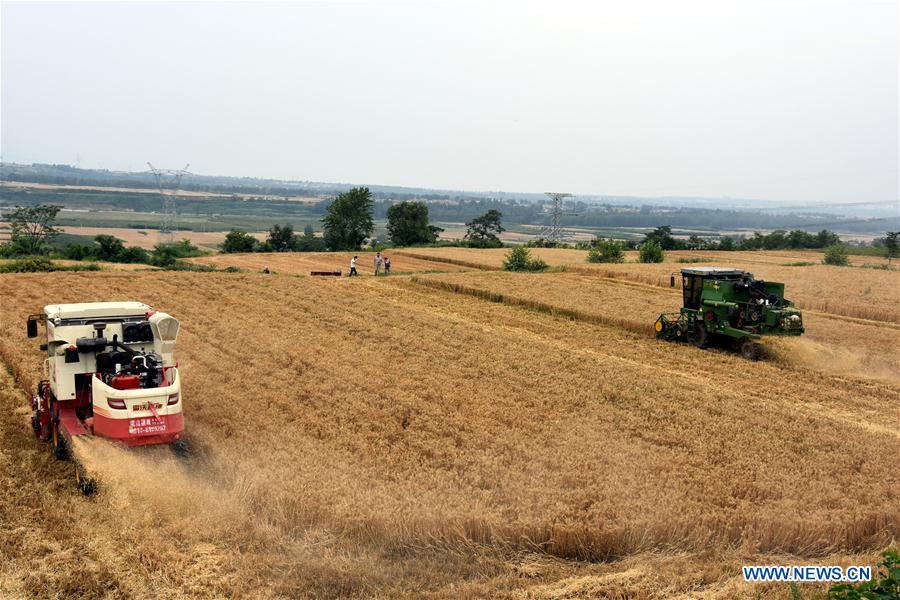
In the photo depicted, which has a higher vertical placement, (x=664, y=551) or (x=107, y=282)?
(x=107, y=282)

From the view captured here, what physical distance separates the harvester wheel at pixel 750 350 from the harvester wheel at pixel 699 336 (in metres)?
1.14

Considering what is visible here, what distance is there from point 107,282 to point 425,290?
47.1 ft

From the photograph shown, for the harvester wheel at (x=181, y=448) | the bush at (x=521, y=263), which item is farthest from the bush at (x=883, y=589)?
the bush at (x=521, y=263)

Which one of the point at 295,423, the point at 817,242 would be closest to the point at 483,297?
the point at 295,423

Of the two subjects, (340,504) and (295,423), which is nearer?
(340,504)

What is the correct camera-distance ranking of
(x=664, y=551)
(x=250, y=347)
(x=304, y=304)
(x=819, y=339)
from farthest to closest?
(x=304, y=304), (x=819, y=339), (x=250, y=347), (x=664, y=551)

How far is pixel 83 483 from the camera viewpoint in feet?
33.8

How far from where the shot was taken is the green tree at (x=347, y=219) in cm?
7894

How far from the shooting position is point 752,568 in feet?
27.7

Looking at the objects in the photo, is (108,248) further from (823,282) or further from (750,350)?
(823,282)

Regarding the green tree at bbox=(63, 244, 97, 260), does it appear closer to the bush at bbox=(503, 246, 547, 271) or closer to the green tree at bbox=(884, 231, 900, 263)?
the bush at bbox=(503, 246, 547, 271)

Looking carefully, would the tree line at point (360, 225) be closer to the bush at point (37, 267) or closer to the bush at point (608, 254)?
the bush at point (608, 254)

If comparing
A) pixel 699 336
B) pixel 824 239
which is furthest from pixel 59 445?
pixel 824 239

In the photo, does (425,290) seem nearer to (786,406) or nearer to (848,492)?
(786,406)
